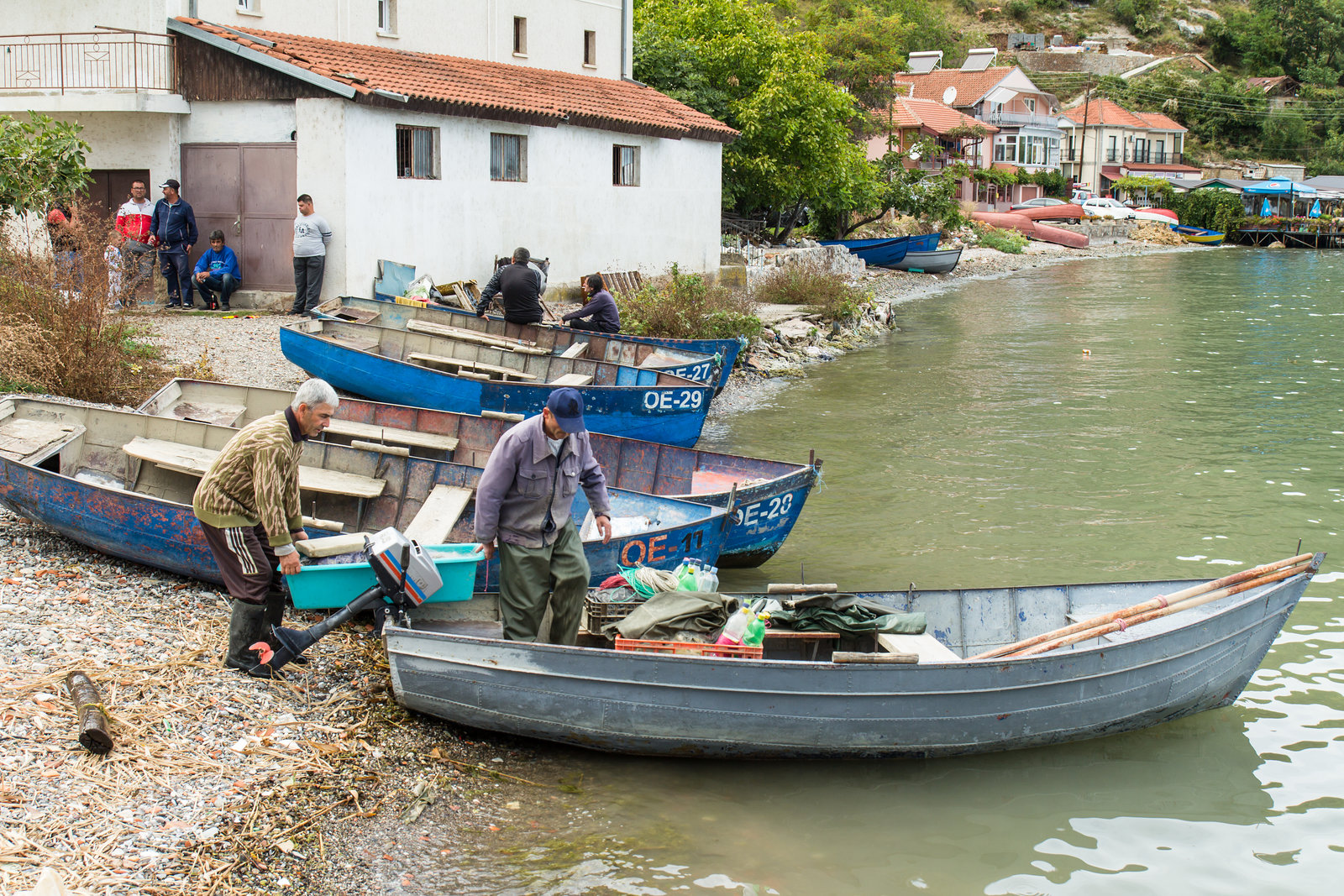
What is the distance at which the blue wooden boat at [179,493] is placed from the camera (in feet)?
28.0

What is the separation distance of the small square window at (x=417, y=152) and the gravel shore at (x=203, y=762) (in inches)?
477

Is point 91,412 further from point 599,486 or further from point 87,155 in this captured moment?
point 87,155

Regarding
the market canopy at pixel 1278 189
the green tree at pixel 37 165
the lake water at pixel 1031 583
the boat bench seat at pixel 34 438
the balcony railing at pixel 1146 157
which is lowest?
the lake water at pixel 1031 583

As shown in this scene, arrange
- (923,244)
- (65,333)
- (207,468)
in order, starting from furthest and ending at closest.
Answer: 1. (923,244)
2. (65,333)
3. (207,468)

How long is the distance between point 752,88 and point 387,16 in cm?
1416

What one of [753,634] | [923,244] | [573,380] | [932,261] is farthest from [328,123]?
[932,261]

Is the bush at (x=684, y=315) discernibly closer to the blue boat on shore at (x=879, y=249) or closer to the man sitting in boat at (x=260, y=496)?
the man sitting in boat at (x=260, y=496)

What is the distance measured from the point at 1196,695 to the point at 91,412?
9.23 metres

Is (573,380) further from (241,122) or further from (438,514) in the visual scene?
(241,122)

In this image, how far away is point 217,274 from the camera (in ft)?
60.8

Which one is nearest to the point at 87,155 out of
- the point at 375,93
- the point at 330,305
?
the point at 375,93

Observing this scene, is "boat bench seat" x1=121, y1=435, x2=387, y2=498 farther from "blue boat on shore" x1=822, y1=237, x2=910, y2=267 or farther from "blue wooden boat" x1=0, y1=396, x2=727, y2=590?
"blue boat on shore" x1=822, y1=237, x2=910, y2=267

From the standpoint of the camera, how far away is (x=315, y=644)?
26.2 feet

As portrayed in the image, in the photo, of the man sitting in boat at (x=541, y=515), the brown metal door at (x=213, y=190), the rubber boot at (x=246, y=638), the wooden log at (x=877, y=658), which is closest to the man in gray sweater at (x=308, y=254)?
the brown metal door at (x=213, y=190)
